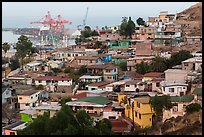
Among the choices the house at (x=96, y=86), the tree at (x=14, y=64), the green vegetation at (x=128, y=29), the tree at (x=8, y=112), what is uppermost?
the green vegetation at (x=128, y=29)

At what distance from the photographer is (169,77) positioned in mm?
12836

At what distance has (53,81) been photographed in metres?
15.4

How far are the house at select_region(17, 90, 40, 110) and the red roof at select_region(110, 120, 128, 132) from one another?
4195mm

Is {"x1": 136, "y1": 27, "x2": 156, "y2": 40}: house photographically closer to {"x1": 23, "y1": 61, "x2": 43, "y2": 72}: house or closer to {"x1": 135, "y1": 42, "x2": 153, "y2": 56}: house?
{"x1": 135, "y1": 42, "x2": 153, "y2": 56}: house

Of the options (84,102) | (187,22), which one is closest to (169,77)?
(84,102)

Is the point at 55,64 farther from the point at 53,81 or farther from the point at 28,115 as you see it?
the point at 28,115

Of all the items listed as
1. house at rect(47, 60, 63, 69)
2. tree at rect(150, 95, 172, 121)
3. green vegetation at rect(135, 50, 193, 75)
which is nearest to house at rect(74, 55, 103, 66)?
house at rect(47, 60, 63, 69)

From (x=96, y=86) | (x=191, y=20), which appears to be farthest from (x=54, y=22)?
(x=96, y=86)

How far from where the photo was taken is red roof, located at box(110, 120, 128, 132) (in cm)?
984

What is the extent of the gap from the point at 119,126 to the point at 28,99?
4.58 meters

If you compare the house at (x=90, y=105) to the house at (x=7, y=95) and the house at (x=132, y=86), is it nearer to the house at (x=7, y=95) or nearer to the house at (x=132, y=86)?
the house at (x=132, y=86)

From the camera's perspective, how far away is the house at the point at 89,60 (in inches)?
695

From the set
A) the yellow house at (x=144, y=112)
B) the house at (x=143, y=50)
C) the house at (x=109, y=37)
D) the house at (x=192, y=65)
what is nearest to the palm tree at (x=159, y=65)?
the house at (x=192, y=65)

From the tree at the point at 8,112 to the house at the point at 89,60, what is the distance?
4.87 m
